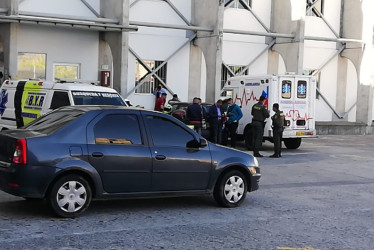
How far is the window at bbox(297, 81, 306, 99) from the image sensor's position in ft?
62.2

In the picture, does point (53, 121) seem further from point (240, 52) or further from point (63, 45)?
point (240, 52)

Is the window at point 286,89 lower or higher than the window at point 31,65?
lower

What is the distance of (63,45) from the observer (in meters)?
22.6

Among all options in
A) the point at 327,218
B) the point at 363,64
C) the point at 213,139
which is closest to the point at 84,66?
the point at 213,139

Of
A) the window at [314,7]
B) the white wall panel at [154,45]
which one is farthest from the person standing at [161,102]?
the window at [314,7]

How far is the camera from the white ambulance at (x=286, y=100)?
726 inches

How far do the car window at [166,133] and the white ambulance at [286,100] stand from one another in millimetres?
10147

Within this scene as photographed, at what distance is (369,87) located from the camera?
92.6 ft

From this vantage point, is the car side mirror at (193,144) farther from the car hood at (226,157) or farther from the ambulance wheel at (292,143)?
the ambulance wheel at (292,143)

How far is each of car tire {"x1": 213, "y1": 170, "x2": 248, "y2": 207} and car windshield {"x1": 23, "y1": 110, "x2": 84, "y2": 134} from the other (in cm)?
254

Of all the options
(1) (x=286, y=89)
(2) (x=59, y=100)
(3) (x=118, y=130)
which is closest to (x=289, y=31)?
(1) (x=286, y=89)

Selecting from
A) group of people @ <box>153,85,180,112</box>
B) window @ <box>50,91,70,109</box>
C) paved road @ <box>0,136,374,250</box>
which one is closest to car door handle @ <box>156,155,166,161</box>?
paved road @ <box>0,136,374,250</box>

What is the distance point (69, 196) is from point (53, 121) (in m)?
1.24

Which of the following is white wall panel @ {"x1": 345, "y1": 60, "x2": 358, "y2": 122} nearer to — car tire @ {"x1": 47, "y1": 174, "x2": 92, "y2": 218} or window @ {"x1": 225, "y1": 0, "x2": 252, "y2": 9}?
window @ {"x1": 225, "y1": 0, "x2": 252, "y2": 9}
